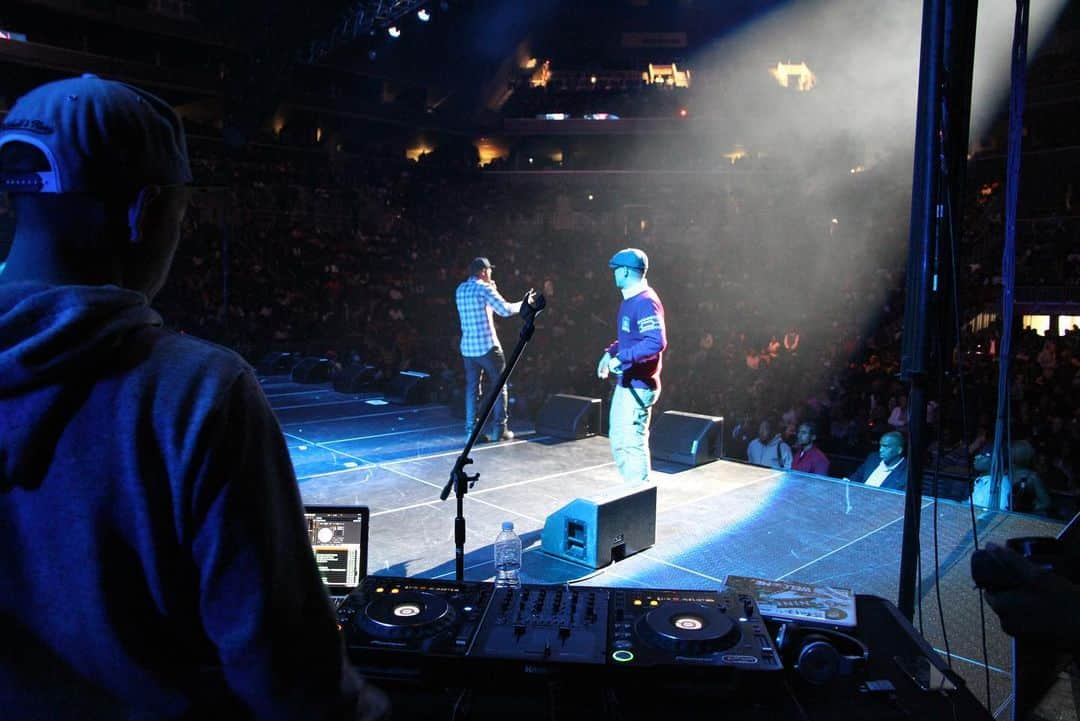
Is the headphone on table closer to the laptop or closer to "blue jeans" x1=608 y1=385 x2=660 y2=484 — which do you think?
the laptop

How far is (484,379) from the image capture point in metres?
7.47

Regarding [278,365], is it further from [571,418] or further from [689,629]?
[689,629]

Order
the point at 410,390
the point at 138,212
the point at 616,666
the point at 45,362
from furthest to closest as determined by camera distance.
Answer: the point at 410,390 → the point at 616,666 → the point at 138,212 → the point at 45,362

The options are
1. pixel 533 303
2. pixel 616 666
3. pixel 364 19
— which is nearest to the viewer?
pixel 616 666

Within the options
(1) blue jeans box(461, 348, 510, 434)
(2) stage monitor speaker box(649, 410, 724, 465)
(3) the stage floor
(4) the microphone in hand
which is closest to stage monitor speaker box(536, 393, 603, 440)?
(3) the stage floor

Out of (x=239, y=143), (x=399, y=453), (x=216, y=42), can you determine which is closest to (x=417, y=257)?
(x=239, y=143)

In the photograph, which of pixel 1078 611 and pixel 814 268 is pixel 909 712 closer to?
pixel 1078 611

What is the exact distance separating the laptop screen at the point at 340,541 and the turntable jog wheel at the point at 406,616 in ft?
2.44

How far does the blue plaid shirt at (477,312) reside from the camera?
6738 millimetres

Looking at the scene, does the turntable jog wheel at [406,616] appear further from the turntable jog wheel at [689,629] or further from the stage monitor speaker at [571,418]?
the stage monitor speaker at [571,418]

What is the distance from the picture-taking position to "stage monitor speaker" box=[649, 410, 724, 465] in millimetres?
6371

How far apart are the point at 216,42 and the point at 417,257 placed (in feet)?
22.9

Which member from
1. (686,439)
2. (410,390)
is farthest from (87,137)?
(410,390)

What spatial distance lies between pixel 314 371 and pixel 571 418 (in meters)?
5.41
